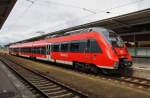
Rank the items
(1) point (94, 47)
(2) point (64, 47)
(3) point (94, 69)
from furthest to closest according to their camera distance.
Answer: (2) point (64, 47)
(3) point (94, 69)
(1) point (94, 47)

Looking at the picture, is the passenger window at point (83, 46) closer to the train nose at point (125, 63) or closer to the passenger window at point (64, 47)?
the passenger window at point (64, 47)

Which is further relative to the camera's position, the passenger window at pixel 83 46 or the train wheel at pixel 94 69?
the passenger window at pixel 83 46

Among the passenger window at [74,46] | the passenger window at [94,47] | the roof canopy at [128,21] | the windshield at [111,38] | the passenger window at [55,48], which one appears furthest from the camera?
the passenger window at [55,48]

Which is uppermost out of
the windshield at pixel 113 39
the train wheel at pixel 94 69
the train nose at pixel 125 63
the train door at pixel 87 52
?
the windshield at pixel 113 39

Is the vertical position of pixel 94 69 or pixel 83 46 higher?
pixel 83 46

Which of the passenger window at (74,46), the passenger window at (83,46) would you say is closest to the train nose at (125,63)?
the passenger window at (83,46)

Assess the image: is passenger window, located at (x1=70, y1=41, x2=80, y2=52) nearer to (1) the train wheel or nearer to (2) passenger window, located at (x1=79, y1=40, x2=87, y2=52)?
(2) passenger window, located at (x1=79, y1=40, x2=87, y2=52)

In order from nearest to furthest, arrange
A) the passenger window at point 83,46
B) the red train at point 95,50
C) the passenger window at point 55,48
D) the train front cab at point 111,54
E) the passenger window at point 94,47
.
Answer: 1. the train front cab at point 111,54
2. the red train at point 95,50
3. the passenger window at point 94,47
4. the passenger window at point 83,46
5. the passenger window at point 55,48

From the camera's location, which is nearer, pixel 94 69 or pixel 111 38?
pixel 111 38

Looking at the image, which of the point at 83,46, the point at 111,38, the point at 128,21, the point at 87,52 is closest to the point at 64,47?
the point at 83,46

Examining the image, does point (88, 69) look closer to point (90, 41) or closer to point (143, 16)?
point (90, 41)

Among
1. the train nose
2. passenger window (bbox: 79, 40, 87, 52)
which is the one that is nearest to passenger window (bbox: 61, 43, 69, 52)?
passenger window (bbox: 79, 40, 87, 52)

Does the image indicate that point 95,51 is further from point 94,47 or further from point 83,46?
point 83,46

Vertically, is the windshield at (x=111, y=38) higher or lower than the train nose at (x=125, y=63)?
higher
